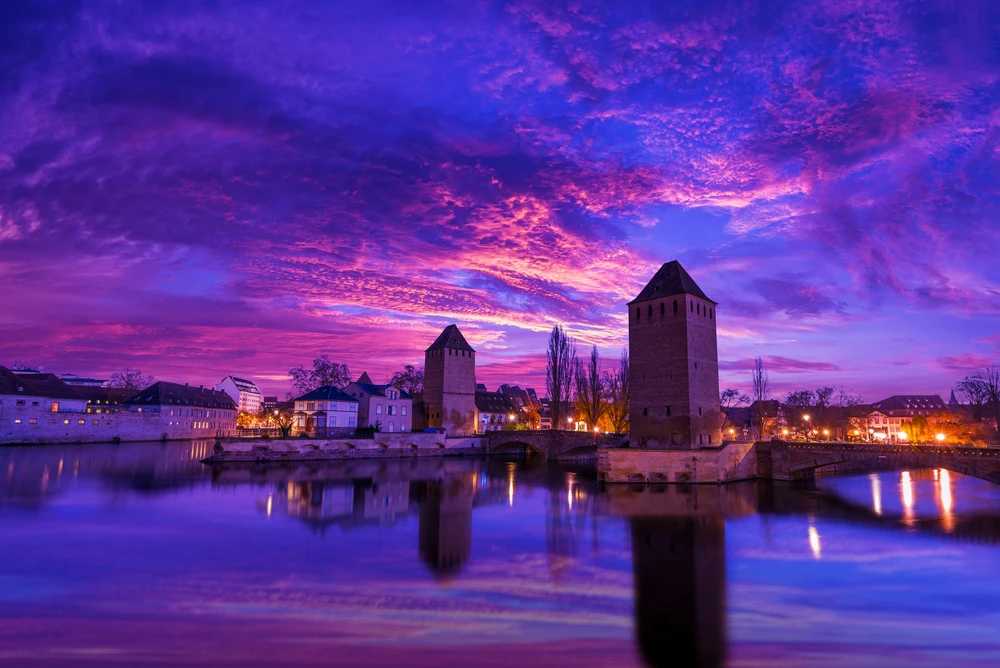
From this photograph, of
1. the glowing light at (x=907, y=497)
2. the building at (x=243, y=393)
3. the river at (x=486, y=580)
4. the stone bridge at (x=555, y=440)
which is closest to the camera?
the river at (x=486, y=580)

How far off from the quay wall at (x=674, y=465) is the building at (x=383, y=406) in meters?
31.7

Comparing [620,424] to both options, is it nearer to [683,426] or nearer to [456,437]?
[456,437]

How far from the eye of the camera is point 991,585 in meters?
12.9

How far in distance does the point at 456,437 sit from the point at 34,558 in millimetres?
45030

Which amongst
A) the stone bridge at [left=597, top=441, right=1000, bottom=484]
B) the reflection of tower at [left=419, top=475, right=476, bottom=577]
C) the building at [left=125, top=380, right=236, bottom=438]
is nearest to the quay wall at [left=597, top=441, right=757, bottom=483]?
the stone bridge at [left=597, top=441, right=1000, bottom=484]

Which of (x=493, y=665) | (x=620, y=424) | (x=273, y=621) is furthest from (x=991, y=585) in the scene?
(x=620, y=424)

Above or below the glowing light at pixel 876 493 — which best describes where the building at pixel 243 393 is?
above

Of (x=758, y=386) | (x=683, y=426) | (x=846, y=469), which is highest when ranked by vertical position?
(x=758, y=386)

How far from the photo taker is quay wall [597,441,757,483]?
30734mm

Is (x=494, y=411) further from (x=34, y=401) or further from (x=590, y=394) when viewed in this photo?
(x=34, y=401)

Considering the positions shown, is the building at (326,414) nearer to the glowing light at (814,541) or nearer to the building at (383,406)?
the building at (383,406)

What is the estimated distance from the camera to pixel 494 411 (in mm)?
87000

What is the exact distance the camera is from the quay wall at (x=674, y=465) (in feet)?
101

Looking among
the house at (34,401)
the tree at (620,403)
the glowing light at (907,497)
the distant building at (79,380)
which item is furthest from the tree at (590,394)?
the distant building at (79,380)
